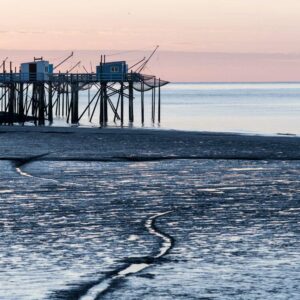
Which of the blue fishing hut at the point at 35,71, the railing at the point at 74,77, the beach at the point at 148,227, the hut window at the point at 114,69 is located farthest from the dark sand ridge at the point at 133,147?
the blue fishing hut at the point at 35,71

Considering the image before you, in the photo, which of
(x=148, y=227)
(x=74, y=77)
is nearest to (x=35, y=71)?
(x=74, y=77)

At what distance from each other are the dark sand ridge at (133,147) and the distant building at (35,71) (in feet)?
127

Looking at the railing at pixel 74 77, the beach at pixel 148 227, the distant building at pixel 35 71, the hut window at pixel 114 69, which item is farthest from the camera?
the distant building at pixel 35 71

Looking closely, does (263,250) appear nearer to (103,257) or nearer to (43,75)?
(103,257)

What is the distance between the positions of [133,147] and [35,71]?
5207cm

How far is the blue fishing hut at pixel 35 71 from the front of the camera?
282 feet

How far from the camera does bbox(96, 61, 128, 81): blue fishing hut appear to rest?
81.4m

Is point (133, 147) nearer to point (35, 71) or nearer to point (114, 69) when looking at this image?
point (114, 69)

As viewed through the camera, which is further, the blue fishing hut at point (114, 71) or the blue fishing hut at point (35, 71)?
the blue fishing hut at point (35, 71)

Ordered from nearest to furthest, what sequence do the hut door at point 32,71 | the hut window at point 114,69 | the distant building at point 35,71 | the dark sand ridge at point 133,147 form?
the dark sand ridge at point 133,147
the hut window at point 114,69
the distant building at point 35,71
the hut door at point 32,71

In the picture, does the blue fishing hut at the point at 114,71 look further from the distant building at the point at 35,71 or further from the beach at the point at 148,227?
the beach at the point at 148,227

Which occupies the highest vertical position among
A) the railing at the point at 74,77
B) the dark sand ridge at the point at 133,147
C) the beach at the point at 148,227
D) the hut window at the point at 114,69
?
the hut window at the point at 114,69

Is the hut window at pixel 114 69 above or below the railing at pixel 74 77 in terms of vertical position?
above

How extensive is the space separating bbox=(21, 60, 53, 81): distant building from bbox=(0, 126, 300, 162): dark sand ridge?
38643 mm
